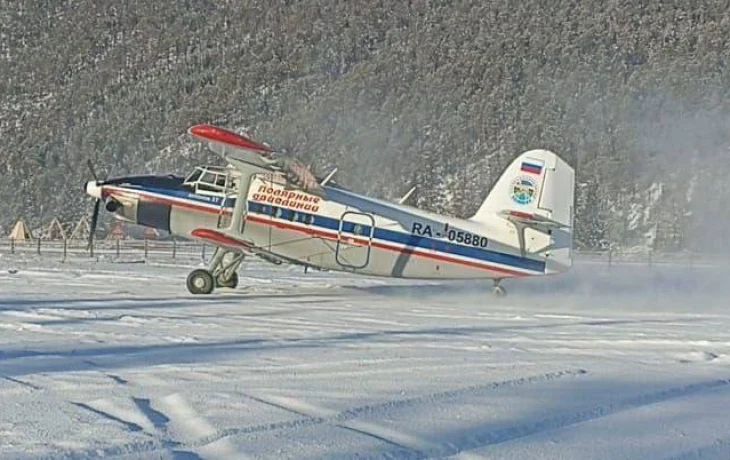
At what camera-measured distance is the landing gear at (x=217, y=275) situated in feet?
66.9

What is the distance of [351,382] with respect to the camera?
8984 millimetres

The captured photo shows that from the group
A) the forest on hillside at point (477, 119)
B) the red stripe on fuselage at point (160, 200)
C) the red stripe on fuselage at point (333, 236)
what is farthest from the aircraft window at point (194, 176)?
the forest on hillside at point (477, 119)

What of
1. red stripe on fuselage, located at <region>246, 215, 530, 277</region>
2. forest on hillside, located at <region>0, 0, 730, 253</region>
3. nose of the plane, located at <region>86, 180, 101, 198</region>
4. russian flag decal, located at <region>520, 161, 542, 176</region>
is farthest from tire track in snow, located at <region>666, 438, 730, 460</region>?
forest on hillside, located at <region>0, 0, 730, 253</region>

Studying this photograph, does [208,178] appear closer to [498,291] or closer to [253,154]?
[253,154]

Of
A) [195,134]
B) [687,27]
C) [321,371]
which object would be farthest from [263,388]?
[687,27]

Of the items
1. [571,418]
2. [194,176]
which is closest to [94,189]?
[194,176]

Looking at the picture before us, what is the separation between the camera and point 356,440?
6.68 metres

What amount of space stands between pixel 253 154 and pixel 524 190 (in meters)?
5.59

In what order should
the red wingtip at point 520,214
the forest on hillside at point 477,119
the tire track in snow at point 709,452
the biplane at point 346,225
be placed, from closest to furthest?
the tire track in snow at point 709,452, the biplane at point 346,225, the red wingtip at point 520,214, the forest on hillside at point 477,119

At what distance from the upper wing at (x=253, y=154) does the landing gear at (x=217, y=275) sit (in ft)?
6.79

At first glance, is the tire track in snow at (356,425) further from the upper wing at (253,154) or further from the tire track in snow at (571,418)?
the upper wing at (253,154)

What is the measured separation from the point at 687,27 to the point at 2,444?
6148 inches

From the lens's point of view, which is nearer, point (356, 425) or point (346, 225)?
point (356, 425)

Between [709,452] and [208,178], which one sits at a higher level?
[208,178]
